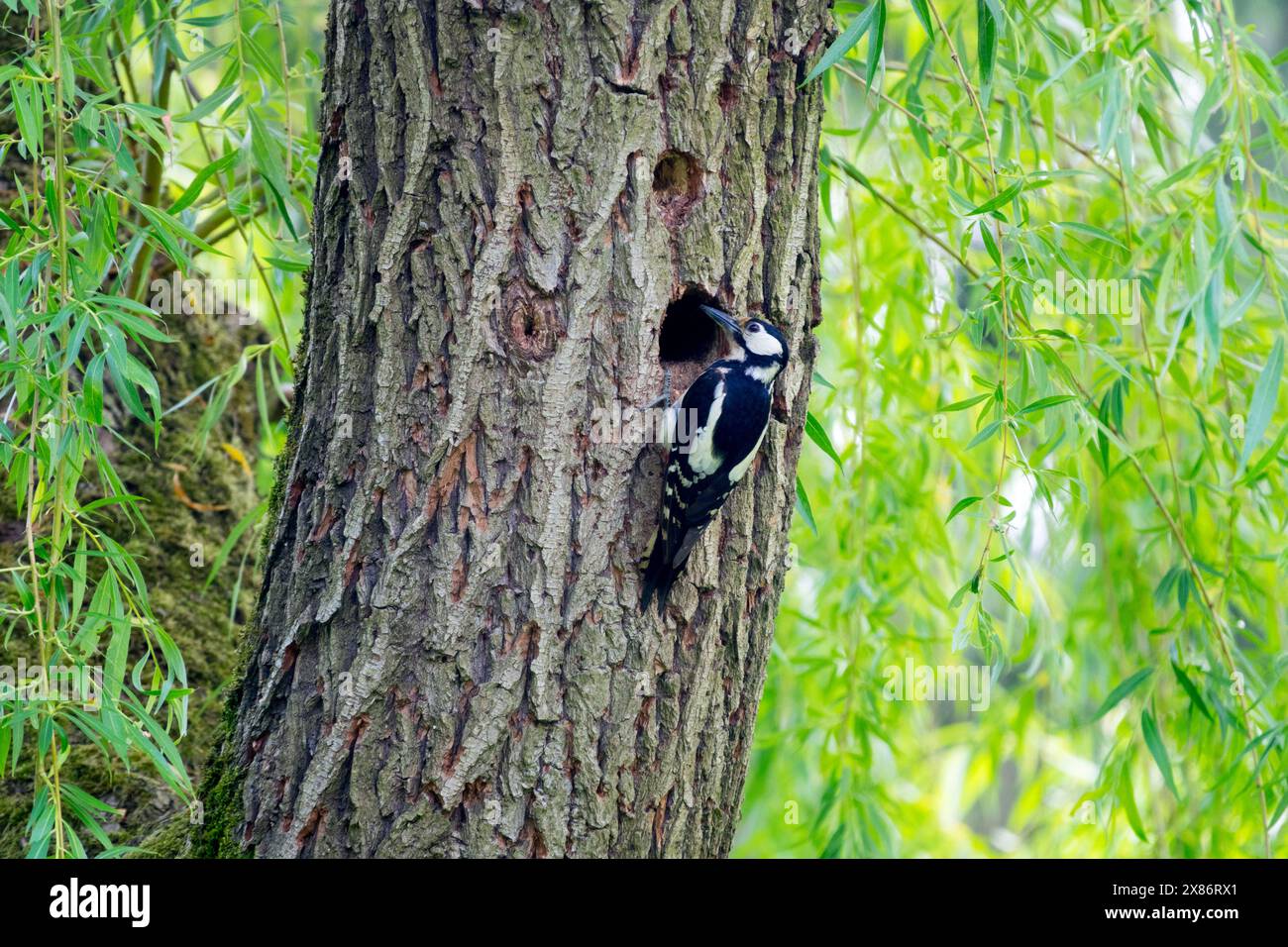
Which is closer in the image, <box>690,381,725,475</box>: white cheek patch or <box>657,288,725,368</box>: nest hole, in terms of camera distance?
<box>690,381,725,475</box>: white cheek patch

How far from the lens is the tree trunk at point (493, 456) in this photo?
1.99 meters

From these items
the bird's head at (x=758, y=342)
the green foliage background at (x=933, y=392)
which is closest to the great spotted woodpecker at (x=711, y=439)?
the bird's head at (x=758, y=342)

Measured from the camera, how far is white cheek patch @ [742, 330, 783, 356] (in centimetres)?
224

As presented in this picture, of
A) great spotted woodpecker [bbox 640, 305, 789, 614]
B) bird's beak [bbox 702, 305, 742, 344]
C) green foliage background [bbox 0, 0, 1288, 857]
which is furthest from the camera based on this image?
bird's beak [bbox 702, 305, 742, 344]

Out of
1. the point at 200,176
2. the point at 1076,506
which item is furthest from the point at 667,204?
the point at 1076,506

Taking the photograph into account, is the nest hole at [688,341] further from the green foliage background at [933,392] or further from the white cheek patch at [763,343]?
the green foliage background at [933,392]

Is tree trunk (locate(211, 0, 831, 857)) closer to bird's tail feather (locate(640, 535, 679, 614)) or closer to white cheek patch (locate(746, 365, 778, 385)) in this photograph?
bird's tail feather (locate(640, 535, 679, 614))

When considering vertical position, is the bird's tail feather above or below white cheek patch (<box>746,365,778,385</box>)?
below

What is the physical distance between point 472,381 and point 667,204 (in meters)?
0.50

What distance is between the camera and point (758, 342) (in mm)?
2264

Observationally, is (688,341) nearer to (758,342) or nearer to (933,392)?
(758,342)

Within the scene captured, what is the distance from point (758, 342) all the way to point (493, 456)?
1.93 ft

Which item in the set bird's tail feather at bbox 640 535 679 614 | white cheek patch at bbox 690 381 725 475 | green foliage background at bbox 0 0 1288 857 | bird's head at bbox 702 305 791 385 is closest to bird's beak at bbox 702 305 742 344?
bird's head at bbox 702 305 791 385

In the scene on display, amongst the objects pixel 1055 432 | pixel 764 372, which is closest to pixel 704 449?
pixel 764 372
